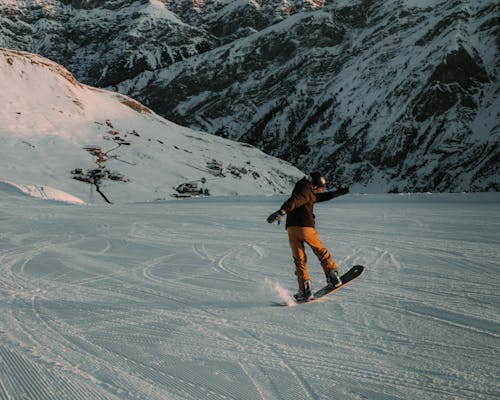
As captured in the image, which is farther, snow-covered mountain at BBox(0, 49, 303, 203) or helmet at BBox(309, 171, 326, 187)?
snow-covered mountain at BBox(0, 49, 303, 203)

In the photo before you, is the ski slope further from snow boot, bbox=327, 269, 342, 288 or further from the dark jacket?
the dark jacket

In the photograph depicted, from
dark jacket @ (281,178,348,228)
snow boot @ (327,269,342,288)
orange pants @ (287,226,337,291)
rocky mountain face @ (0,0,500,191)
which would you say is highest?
rocky mountain face @ (0,0,500,191)

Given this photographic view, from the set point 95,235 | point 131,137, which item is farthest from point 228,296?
point 131,137

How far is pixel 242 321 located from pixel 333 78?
117 metres

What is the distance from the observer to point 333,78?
115m

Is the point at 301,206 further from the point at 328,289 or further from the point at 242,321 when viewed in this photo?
the point at 242,321

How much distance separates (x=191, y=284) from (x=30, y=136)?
1416 inches

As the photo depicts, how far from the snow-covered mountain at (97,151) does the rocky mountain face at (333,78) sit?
32594 millimetres

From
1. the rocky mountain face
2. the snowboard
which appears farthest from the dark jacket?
the rocky mountain face

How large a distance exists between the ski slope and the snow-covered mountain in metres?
16.2

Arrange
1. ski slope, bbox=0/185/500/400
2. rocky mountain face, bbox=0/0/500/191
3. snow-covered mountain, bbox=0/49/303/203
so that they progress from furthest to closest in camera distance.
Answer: rocky mountain face, bbox=0/0/500/191 → snow-covered mountain, bbox=0/49/303/203 → ski slope, bbox=0/185/500/400

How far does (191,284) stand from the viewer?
23.7ft

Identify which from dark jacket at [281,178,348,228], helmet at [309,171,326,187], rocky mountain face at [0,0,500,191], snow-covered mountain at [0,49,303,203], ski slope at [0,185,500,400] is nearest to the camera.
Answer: ski slope at [0,185,500,400]

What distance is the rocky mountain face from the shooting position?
79.6 metres
